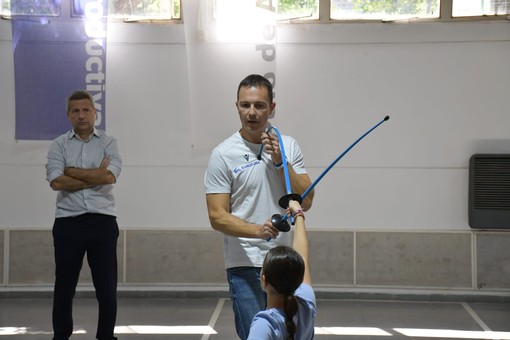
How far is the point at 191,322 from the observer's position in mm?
5883

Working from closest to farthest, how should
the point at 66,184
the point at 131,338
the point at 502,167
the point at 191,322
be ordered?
the point at 66,184 → the point at 131,338 → the point at 191,322 → the point at 502,167

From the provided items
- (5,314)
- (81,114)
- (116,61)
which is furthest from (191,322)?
(116,61)

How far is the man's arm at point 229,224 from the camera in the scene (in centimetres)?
294

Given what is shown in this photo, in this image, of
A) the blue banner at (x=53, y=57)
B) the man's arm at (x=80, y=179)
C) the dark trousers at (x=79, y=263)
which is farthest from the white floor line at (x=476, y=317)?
the blue banner at (x=53, y=57)

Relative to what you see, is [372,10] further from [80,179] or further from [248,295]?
[248,295]

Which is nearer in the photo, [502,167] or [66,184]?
[66,184]

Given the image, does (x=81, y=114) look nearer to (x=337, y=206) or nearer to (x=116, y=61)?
(x=116, y=61)

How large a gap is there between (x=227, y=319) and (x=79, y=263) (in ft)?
5.07

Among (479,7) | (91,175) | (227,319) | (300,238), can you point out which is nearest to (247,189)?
(300,238)

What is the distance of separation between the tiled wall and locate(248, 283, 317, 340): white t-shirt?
4.17 metres

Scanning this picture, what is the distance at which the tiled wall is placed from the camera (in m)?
6.72

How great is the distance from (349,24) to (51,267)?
3.17 metres

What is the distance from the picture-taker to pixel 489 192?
6652 millimetres

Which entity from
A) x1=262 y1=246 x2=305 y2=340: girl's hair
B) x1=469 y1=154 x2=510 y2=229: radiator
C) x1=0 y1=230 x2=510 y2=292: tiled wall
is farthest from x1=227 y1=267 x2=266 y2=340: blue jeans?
x1=469 y1=154 x2=510 y2=229: radiator
